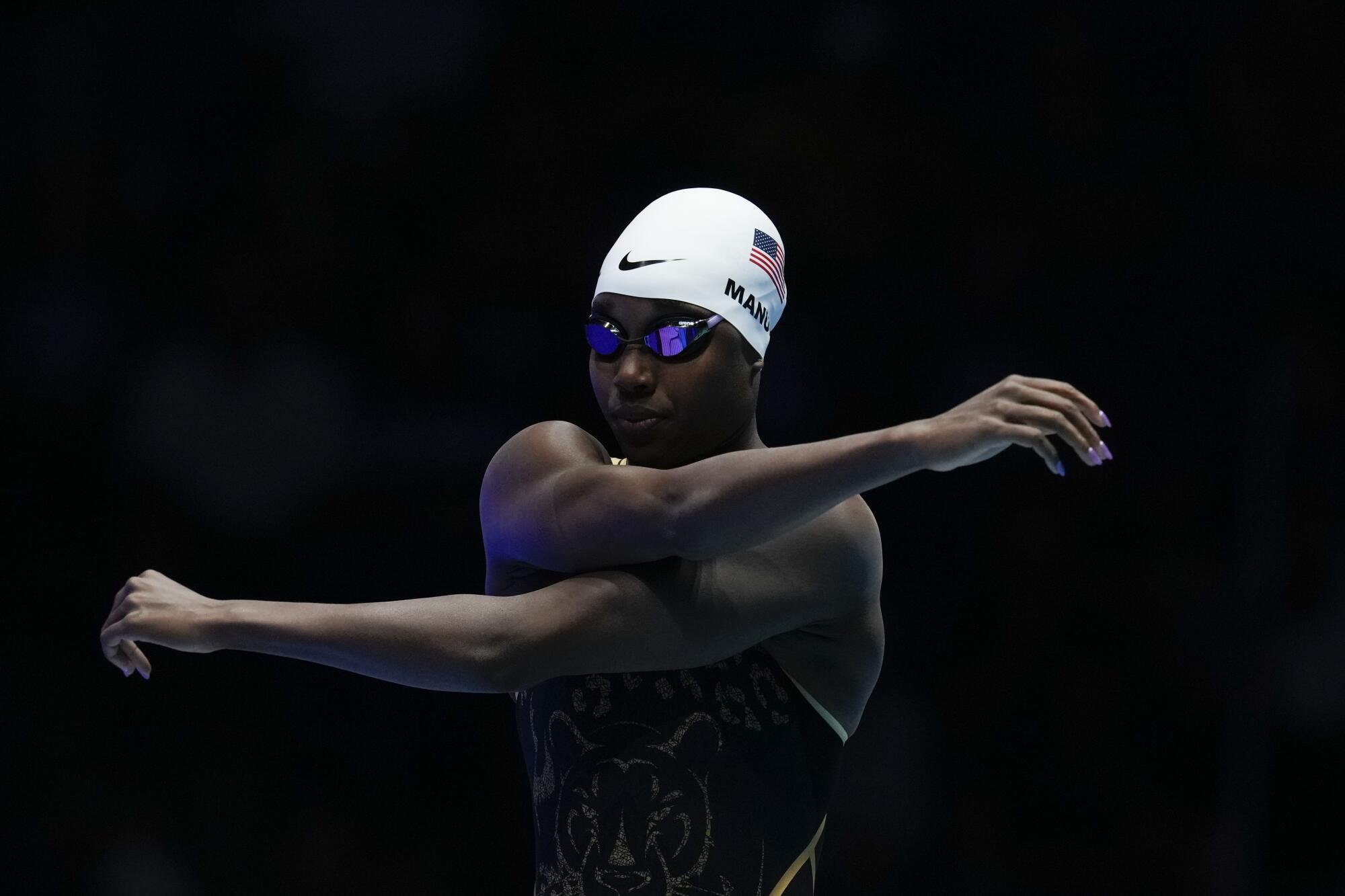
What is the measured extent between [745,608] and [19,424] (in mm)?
4174

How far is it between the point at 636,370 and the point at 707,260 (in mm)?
340

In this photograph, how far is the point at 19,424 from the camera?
643 cm

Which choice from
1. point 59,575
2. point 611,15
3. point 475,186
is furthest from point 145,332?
point 611,15

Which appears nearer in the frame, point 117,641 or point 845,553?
point 117,641

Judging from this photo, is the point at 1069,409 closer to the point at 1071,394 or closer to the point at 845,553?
the point at 1071,394

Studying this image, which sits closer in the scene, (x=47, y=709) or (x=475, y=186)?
(x=47, y=709)

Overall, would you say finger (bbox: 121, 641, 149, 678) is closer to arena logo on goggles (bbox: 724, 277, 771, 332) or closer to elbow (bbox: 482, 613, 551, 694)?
elbow (bbox: 482, 613, 551, 694)

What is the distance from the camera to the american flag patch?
385 cm

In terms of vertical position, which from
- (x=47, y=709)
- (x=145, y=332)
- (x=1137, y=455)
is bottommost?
(x=47, y=709)

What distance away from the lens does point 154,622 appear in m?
3.19

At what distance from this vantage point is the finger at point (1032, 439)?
8.93 feet

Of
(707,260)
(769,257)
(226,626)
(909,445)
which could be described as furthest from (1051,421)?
(226,626)

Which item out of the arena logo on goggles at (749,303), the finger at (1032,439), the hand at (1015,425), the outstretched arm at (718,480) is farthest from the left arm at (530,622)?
the finger at (1032,439)

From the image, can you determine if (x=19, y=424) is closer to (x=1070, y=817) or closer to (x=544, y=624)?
(x=544, y=624)
